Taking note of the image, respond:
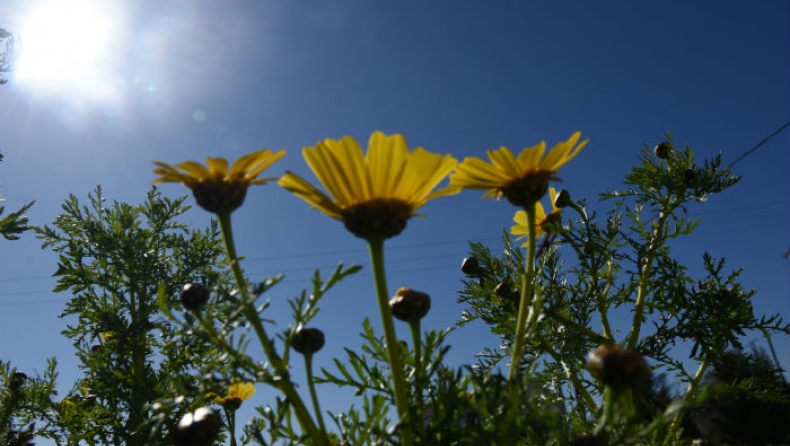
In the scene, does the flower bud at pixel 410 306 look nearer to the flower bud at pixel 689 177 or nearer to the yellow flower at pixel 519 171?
the yellow flower at pixel 519 171

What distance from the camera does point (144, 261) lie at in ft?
14.3

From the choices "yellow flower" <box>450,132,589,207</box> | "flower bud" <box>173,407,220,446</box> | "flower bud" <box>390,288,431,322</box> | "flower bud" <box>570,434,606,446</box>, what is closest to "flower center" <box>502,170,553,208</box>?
"yellow flower" <box>450,132,589,207</box>

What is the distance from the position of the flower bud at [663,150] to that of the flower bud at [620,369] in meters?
2.22

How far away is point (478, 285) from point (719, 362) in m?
1.17

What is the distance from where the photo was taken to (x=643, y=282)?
229 centimetres

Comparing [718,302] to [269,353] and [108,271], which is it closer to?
[269,353]

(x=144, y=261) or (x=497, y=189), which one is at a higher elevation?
(x=144, y=261)

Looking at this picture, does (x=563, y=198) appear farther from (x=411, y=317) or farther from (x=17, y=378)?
(x=17, y=378)

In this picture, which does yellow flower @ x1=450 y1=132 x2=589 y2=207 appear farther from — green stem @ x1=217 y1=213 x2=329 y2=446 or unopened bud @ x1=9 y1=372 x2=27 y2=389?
unopened bud @ x1=9 y1=372 x2=27 y2=389

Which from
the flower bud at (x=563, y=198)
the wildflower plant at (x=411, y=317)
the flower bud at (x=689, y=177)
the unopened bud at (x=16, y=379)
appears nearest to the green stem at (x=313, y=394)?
the wildflower plant at (x=411, y=317)

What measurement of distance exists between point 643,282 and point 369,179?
1769mm

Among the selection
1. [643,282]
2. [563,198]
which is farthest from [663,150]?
[643,282]

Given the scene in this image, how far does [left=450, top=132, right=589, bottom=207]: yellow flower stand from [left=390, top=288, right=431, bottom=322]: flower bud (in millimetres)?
296

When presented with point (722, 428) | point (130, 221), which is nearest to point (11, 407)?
point (130, 221)
